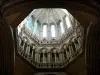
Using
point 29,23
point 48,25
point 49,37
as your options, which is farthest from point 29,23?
point 48,25

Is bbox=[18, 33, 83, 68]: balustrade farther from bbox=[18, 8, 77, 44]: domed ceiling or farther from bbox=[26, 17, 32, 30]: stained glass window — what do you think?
bbox=[26, 17, 32, 30]: stained glass window

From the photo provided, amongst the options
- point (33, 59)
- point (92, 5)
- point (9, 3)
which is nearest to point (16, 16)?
point (9, 3)

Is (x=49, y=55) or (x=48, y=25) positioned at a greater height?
(x=48, y=25)

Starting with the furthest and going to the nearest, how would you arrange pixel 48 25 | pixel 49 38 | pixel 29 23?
1. pixel 48 25
2. pixel 49 38
3. pixel 29 23

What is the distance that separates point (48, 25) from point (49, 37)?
1414 mm

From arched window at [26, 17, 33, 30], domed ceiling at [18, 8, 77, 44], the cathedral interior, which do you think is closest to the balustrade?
the cathedral interior

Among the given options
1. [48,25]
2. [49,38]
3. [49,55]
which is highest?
[48,25]

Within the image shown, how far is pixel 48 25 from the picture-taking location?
25.7 m

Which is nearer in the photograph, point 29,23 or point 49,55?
point 49,55

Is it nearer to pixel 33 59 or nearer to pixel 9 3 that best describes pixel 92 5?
pixel 9 3

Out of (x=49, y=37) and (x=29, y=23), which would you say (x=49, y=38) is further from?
(x=29, y=23)

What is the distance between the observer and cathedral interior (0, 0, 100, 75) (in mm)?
13547

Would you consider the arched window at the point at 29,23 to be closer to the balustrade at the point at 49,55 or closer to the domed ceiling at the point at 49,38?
the domed ceiling at the point at 49,38

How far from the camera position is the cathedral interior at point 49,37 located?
1355cm
